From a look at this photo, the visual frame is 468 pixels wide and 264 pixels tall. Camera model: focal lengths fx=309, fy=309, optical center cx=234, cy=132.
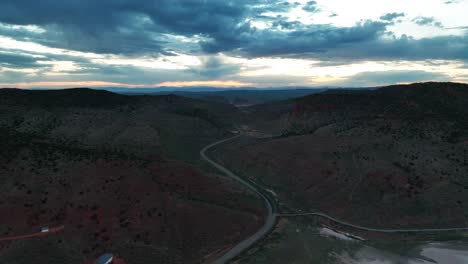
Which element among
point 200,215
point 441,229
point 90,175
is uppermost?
point 90,175

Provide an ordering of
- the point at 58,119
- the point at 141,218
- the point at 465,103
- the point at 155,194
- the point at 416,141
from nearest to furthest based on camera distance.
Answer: the point at 141,218, the point at 155,194, the point at 416,141, the point at 58,119, the point at 465,103

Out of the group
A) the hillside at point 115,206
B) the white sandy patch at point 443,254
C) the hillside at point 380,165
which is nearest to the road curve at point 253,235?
the hillside at point 115,206

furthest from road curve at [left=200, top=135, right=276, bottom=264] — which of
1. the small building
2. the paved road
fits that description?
the paved road

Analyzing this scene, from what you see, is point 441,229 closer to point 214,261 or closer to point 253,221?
point 253,221

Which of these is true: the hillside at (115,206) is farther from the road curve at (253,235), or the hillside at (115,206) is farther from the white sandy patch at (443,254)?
the white sandy patch at (443,254)

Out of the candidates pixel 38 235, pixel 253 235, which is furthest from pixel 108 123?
pixel 253 235

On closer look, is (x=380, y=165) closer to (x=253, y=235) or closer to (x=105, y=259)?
(x=253, y=235)

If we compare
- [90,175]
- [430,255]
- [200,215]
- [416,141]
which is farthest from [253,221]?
[416,141]
